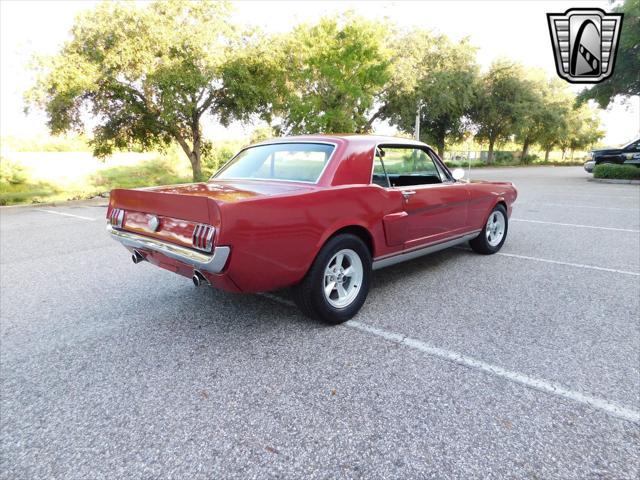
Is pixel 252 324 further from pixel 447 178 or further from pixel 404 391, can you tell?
pixel 447 178

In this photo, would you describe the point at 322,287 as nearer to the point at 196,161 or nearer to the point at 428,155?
the point at 428,155

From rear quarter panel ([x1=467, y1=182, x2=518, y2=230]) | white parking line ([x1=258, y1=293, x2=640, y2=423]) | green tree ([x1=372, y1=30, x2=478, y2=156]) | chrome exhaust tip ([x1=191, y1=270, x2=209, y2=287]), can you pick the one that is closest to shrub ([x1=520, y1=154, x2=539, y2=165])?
green tree ([x1=372, y1=30, x2=478, y2=156])

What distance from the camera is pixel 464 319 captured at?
3.19m

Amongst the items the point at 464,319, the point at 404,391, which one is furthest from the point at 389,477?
the point at 464,319

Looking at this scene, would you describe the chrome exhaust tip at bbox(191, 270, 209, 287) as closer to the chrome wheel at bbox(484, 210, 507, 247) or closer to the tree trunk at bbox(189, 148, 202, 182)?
the chrome wheel at bbox(484, 210, 507, 247)

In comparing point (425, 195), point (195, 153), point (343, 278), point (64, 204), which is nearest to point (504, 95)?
point (195, 153)

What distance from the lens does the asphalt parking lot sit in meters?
1.78

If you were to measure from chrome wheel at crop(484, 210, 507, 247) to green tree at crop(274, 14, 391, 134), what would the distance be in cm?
1669

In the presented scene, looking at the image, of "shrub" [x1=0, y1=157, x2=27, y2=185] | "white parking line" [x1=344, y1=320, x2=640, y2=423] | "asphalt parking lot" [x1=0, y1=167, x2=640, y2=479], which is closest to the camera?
"asphalt parking lot" [x1=0, y1=167, x2=640, y2=479]

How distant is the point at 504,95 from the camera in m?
35.0

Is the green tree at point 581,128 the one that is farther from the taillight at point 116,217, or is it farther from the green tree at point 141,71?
the taillight at point 116,217

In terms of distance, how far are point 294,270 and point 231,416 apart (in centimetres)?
103

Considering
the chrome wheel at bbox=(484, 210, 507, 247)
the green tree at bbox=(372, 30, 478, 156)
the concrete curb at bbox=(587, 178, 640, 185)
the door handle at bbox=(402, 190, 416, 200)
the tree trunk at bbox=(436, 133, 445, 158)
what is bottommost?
the concrete curb at bbox=(587, 178, 640, 185)

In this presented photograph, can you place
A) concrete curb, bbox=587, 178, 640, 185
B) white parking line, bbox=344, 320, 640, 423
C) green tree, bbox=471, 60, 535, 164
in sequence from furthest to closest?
1. green tree, bbox=471, 60, 535, 164
2. concrete curb, bbox=587, 178, 640, 185
3. white parking line, bbox=344, 320, 640, 423
